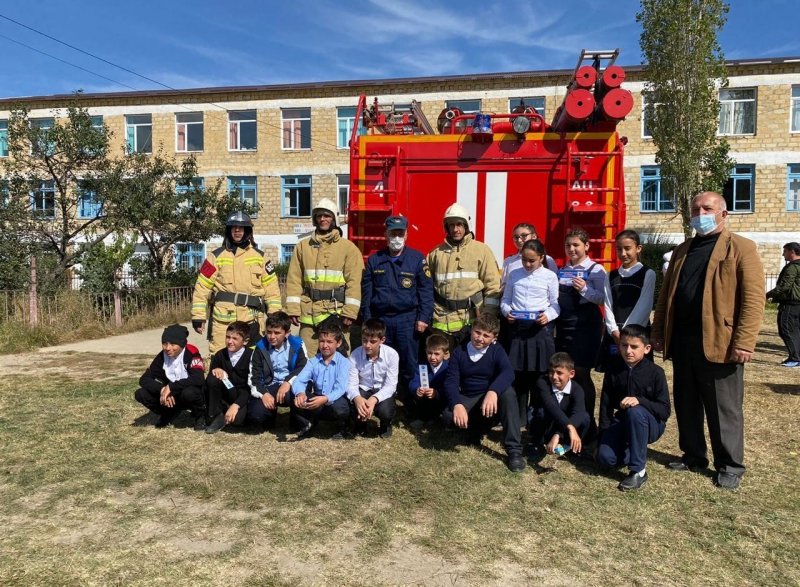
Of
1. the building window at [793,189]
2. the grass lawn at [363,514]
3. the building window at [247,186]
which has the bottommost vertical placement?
the grass lawn at [363,514]

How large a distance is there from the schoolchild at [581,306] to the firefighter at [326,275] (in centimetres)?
175

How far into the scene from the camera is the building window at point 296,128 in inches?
1026

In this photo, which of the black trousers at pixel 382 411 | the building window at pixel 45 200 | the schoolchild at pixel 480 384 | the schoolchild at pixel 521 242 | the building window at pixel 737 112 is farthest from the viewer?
the building window at pixel 737 112

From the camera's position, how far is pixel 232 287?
17.3ft

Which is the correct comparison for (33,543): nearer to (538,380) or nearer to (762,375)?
(538,380)

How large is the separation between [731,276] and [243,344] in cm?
368

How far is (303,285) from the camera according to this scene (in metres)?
5.31

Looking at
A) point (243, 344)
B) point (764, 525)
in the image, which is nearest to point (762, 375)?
point (764, 525)

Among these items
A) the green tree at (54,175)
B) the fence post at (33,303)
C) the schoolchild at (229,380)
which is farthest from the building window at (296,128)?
the schoolchild at (229,380)

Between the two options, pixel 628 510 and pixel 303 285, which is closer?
pixel 628 510

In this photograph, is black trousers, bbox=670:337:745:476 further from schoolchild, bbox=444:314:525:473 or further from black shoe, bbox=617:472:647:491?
schoolchild, bbox=444:314:525:473

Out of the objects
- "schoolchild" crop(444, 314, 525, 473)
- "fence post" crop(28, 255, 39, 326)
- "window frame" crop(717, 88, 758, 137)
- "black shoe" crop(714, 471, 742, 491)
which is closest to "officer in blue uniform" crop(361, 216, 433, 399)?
"schoolchild" crop(444, 314, 525, 473)

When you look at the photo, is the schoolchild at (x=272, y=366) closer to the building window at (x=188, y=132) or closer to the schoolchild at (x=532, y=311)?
the schoolchild at (x=532, y=311)

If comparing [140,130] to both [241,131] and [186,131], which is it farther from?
[241,131]
